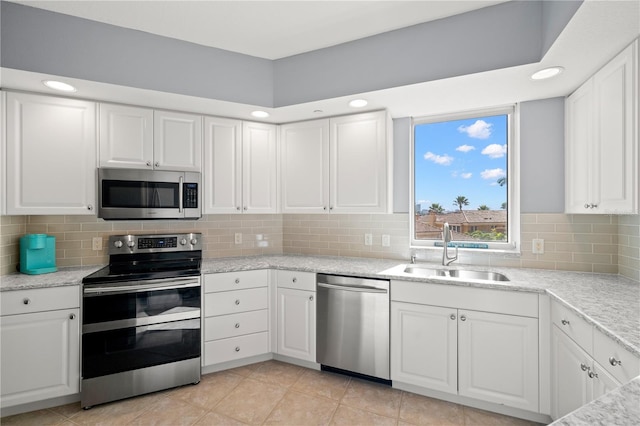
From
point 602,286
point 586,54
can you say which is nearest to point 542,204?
A: point 602,286

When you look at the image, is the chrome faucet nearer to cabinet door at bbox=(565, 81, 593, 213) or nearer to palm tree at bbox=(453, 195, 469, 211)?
palm tree at bbox=(453, 195, 469, 211)

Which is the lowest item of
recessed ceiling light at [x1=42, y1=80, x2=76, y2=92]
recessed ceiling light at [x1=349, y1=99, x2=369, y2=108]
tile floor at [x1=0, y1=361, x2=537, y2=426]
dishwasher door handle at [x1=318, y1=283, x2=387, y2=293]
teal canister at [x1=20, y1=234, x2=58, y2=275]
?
tile floor at [x1=0, y1=361, x2=537, y2=426]

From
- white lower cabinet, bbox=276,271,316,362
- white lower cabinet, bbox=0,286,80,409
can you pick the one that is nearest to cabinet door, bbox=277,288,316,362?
white lower cabinet, bbox=276,271,316,362

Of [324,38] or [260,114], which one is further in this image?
[260,114]

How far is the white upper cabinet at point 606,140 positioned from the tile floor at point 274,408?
1.52m

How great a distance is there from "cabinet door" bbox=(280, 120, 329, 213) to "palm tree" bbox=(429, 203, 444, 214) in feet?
3.30

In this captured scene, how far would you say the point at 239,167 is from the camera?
3.16m

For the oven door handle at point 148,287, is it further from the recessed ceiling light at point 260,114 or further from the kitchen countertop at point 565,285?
the recessed ceiling light at point 260,114

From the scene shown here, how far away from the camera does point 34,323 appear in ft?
7.20

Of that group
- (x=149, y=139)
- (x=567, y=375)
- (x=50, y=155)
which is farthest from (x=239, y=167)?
(x=567, y=375)

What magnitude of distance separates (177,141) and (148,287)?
1263 mm

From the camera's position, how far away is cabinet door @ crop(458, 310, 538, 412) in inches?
82.0

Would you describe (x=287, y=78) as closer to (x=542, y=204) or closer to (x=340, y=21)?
(x=340, y=21)

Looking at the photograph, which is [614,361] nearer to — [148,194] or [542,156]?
[542,156]
